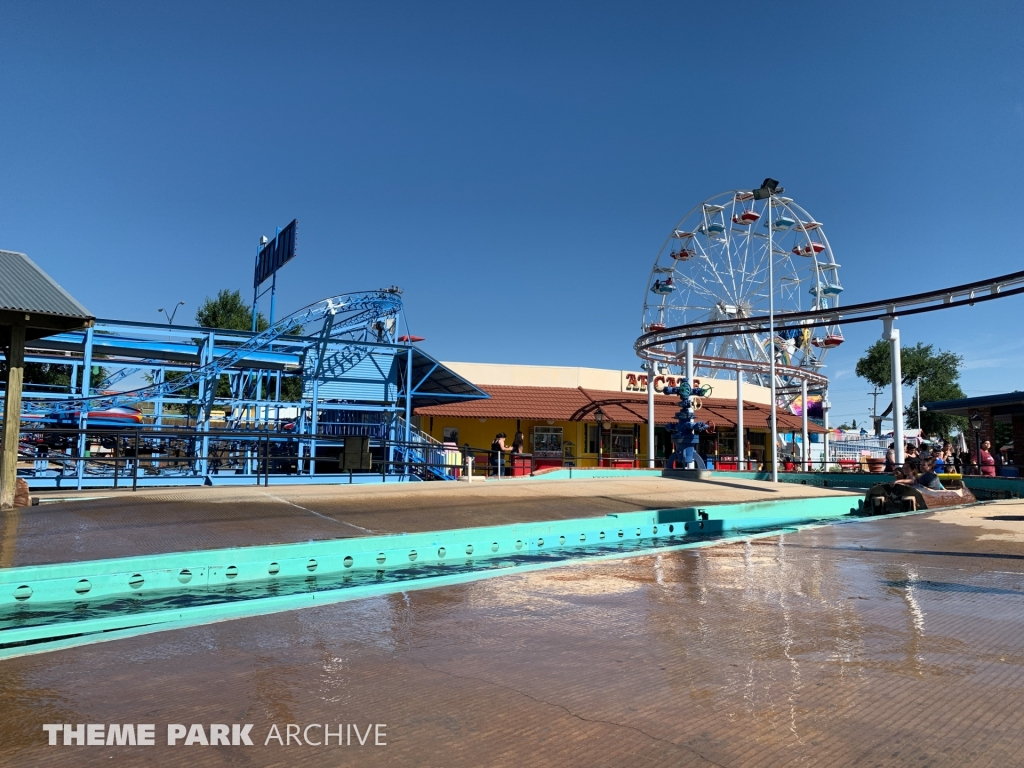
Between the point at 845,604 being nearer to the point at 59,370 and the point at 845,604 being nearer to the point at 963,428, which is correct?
the point at 59,370

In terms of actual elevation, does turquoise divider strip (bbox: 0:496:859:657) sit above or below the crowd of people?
below

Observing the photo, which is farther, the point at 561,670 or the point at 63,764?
the point at 561,670

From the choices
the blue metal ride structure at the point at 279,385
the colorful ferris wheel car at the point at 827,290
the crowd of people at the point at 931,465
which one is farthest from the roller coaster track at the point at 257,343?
the colorful ferris wheel car at the point at 827,290

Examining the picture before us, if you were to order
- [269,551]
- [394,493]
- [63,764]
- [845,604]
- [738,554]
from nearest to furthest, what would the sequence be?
[63,764] < [845,604] < [269,551] < [738,554] < [394,493]

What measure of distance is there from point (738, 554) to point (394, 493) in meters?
6.91

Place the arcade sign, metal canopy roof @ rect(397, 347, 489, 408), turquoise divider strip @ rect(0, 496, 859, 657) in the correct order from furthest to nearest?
the arcade sign < metal canopy roof @ rect(397, 347, 489, 408) < turquoise divider strip @ rect(0, 496, 859, 657)

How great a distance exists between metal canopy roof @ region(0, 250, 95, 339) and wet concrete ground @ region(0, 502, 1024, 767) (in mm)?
7573

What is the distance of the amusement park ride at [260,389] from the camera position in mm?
20859

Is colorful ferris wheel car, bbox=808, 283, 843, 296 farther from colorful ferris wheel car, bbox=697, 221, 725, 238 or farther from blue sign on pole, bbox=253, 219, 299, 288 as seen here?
blue sign on pole, bbox=253, 219, 299, 288

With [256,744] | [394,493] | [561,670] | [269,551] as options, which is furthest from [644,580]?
[394,493]

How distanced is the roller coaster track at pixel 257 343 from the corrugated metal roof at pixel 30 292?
8.43m

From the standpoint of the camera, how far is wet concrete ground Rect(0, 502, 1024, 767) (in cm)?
292

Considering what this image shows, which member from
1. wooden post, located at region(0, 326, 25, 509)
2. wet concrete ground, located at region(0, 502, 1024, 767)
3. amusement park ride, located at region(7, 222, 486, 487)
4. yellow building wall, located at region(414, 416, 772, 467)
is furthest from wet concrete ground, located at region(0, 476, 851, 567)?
yellow building wall, located at region(414, 416, 772, 467)

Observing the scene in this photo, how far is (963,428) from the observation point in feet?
247
